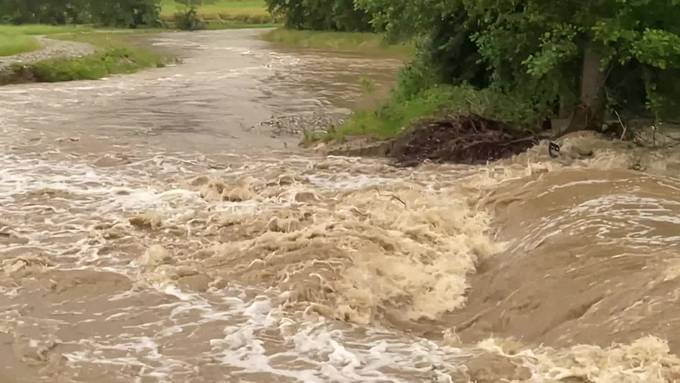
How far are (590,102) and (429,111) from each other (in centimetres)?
322

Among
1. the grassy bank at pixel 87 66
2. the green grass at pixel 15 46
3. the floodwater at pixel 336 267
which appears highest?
the green grass at pixel 15 46

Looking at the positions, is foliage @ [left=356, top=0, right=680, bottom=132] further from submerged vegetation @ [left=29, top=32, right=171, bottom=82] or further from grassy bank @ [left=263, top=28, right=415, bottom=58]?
grassy bank @ [left=263, top=28, right=415, bottom=58]

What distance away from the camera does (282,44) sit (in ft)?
176

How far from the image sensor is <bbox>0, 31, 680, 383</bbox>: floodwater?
7.40 metres

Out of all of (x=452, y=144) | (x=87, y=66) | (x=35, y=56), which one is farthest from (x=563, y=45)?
(x=35, y=56)

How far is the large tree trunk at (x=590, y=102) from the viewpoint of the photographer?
15.8m

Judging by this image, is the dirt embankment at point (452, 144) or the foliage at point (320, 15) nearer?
the dirt embankment at point (452, 144)

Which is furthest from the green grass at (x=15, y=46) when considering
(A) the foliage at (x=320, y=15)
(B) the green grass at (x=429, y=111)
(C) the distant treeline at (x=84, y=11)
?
(C) the distant treeline at (x=84, y=11)

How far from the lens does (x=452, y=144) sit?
15547 mm

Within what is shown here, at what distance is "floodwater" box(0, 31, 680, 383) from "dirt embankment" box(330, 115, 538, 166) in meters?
0.52

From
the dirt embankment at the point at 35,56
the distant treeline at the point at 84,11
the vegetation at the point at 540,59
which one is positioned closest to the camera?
the vegetation at the point at 540,59

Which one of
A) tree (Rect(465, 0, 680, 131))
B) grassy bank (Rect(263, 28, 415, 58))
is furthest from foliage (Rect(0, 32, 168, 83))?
tree (Rect(465, 0, 680, 131))

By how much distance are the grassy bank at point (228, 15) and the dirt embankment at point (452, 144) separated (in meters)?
60.5

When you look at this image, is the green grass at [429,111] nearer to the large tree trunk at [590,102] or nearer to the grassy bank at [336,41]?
the large tree trunk at [590,102]
